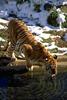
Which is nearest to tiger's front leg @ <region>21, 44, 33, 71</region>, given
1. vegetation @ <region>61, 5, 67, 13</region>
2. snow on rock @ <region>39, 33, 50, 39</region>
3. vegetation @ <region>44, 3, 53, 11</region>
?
snow on rock @ <region>39, 33, 50, 39</region>

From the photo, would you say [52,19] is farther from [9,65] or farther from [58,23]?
[9,65]

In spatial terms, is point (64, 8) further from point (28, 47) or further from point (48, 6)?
point (28, 47)

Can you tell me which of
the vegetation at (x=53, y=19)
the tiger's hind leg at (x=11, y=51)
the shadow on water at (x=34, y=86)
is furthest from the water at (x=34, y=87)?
the vegetation at (x=53, y=19)

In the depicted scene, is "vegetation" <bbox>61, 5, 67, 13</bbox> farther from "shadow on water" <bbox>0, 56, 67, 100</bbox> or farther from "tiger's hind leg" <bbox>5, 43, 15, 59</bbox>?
"shadow on water" <bbox>0, 56, 67, 100</bbox>

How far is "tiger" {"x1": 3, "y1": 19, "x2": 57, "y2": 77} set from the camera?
1106 cm

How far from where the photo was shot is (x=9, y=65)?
11828 millimetres

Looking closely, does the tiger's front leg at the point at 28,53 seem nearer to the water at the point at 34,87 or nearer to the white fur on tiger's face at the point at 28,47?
the white fur on tiger's face at the point at 28,47

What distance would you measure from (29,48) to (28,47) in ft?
0.12

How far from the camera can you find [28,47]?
37.3 ft

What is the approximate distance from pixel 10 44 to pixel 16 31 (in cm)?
56

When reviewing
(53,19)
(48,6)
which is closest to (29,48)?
(53,19)

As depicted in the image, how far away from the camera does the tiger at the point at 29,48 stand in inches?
435

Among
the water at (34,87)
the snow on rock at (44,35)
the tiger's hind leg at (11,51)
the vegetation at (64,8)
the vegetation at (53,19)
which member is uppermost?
the vegetation at (64,8)

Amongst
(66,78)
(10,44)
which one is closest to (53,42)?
(10,44)
